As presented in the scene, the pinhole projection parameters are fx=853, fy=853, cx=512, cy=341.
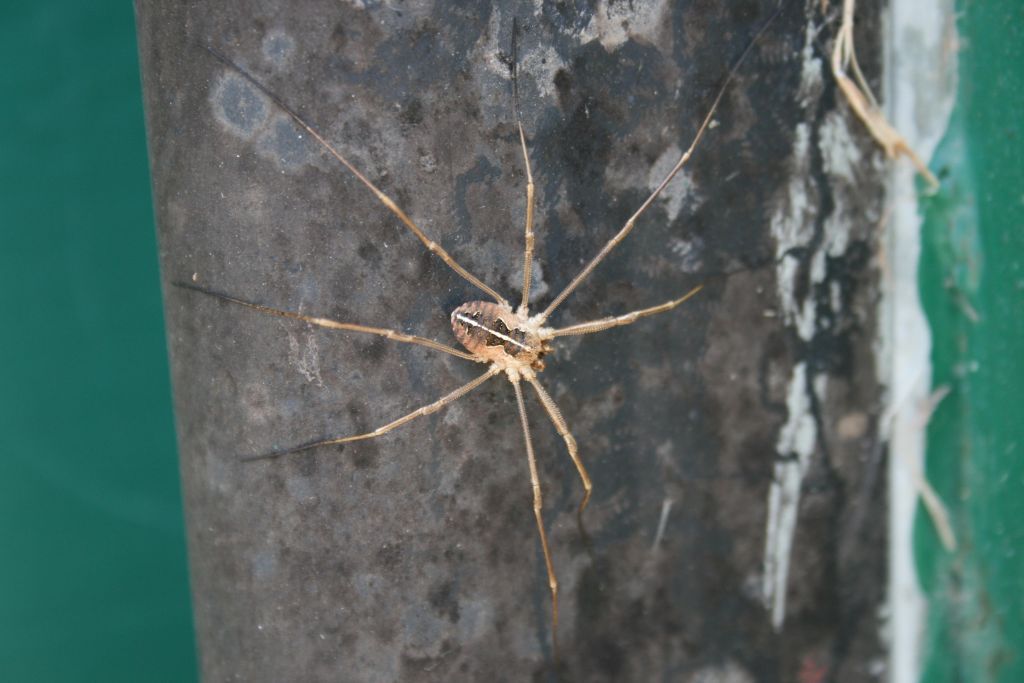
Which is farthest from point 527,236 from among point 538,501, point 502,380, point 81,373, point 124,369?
point 81,373

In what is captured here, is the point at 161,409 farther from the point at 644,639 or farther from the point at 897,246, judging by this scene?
the point at 897,246

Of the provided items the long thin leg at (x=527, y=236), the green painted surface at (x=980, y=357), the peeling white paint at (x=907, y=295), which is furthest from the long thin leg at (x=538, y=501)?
the green painted surface at (x=980, y=357)

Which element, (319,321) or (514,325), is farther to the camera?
(514,325)

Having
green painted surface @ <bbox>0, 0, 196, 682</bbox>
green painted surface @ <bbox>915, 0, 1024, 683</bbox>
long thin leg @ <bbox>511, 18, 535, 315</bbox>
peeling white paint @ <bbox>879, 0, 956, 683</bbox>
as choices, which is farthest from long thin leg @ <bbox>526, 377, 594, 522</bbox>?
green painted surface @ <bbox>0, 0, 196, 682</bbox>

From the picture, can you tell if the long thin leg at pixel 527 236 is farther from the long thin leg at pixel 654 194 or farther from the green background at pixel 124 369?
the green background at pixel 124 369

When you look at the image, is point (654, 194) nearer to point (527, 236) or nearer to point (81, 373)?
point (527, 236)

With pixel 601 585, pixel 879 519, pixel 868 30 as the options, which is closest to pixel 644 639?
A: pixel 601 585

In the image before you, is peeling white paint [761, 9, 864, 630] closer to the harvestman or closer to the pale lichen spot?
the harvestman
